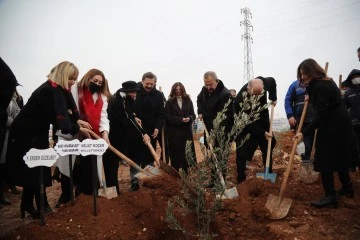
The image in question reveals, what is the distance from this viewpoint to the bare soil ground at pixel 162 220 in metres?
2.63

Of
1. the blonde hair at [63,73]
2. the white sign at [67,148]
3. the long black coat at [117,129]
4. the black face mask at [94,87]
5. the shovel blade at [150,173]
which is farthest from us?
the long black coat at [117,129]

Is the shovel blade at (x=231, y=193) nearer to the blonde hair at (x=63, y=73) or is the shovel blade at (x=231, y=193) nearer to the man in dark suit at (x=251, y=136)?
the man in dark suit at (x=251, y=136)

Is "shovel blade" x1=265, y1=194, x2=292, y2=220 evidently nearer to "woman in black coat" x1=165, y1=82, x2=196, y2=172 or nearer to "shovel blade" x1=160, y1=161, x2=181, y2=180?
"shovel blade" x1=160, y1=161, x2=181, y2=180

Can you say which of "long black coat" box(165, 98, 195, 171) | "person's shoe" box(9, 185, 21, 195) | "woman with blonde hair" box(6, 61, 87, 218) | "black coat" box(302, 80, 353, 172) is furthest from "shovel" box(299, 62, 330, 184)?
"person's shoe" box(9, 185, 21, 195)

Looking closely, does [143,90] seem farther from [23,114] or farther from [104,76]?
[23,114]

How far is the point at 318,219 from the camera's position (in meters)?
3.11

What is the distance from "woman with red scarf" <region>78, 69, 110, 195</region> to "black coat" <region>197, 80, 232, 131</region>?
178cm

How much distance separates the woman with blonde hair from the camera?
3049 millimetres

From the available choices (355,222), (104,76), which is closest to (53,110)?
(104,76)

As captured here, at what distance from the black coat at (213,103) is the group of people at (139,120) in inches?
0.7

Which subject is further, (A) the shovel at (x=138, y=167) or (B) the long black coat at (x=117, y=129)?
(B) the long black coat at (x=117, y=129)

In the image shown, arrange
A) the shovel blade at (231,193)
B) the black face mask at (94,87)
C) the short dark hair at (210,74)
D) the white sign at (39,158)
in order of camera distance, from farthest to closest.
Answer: the short dark hair at (210,74)
the black face mask at (94,87)
the shovel blade at (231,193)
the white sign at (39,158)

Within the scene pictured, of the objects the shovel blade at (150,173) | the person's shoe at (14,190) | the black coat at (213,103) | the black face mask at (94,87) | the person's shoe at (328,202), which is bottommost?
the person's shoe at (14,190)

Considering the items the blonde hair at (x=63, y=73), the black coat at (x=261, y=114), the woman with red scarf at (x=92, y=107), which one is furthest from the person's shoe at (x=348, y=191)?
the blonde hair at (x=63, y=73)
